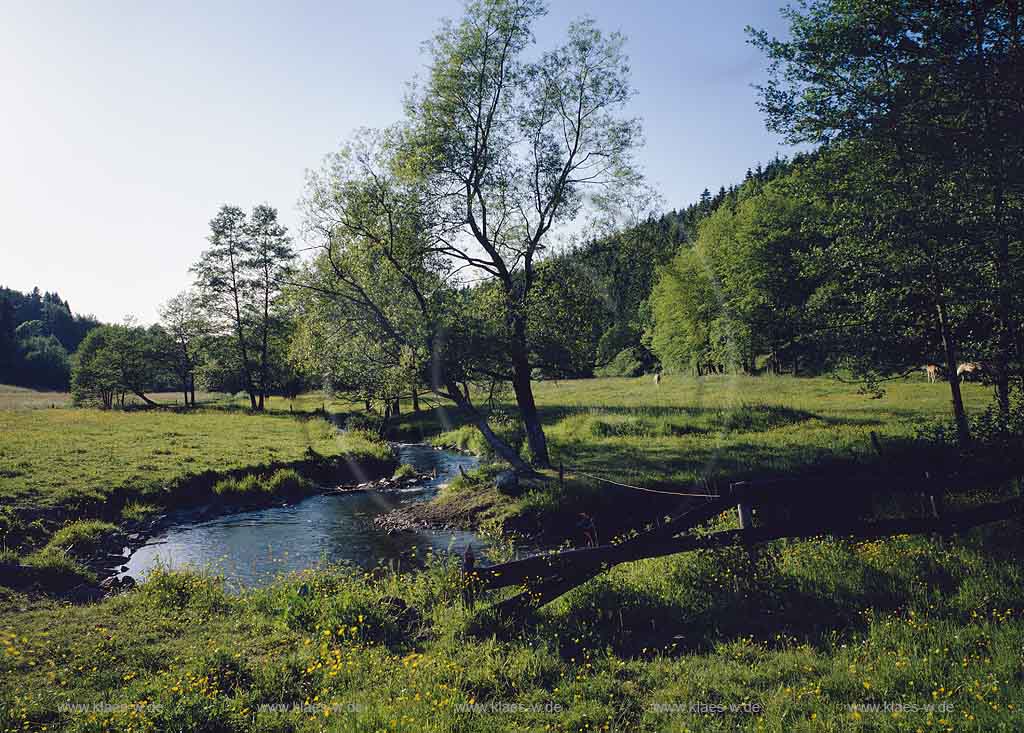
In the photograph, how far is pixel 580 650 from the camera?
8.23 metres

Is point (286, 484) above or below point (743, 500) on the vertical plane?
below

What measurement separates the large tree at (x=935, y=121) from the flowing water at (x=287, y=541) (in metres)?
15.2

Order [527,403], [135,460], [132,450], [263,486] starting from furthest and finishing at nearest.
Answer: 1. [132,450]
2. [135,460]
3. [263,486]
4. [527,403]

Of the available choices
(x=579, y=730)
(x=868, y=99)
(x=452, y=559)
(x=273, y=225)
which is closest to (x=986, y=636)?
(x=579, y=730)

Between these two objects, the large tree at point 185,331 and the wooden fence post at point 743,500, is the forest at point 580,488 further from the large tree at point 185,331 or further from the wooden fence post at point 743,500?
the large tree at point 185,331

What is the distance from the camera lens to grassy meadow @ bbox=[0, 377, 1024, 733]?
621 cm

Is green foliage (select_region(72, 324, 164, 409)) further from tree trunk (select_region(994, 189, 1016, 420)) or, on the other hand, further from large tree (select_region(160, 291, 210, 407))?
tree trunk (select_region(994, 189, 1016, 420))

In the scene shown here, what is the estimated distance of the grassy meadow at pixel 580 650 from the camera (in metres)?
6.21

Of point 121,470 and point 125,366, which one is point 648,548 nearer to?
point 121,470

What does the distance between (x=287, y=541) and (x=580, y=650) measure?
1357 centimetres

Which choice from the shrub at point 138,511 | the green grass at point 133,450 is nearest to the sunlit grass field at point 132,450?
the green grass at point 133,450

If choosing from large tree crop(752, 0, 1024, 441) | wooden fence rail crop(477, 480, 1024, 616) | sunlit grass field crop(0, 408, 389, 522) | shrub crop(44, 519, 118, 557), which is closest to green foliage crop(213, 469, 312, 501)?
sunlit grass field crop(0, 408, 389, 522)

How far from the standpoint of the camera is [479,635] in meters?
8.90

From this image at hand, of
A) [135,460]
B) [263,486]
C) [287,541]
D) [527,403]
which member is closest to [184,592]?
[287,541]
